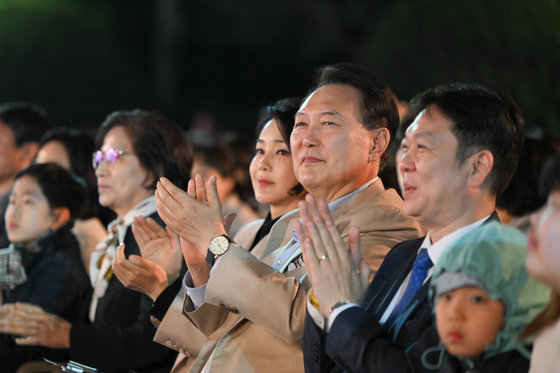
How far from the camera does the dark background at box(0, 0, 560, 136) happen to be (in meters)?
6.68

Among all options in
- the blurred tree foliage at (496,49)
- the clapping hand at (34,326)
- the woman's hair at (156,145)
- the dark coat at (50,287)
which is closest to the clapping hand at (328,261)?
the woman's hair at (156,145)

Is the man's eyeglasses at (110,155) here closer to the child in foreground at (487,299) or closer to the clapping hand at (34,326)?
the clapping hand at (34,326)

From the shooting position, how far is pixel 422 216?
228 cm

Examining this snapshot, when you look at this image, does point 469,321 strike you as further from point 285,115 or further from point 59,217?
point 59,217

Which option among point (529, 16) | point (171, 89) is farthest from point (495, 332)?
point (171, 89)

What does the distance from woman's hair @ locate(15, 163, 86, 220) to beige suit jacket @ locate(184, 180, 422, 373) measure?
5.17 feet

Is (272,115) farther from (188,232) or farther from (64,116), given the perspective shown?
(64,116)

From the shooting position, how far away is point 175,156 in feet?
12.9

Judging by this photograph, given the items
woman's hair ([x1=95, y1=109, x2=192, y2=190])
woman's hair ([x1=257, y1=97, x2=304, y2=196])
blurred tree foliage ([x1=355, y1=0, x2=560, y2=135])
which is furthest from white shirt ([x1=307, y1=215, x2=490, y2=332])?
blurred tree foliage ([x1=355, y1=0, x2=560, y2=135])

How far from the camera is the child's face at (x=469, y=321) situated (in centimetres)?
180

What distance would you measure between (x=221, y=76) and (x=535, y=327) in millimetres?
18135

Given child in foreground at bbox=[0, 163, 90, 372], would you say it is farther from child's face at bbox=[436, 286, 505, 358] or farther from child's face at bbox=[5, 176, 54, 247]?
child's face at bbox=[436, 286, 505, 358]

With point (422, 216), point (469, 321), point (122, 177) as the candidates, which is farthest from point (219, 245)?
point (122, 177)

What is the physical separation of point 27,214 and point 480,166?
267 centimetres
